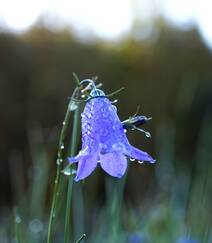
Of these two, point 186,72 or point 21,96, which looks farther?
point 186,72

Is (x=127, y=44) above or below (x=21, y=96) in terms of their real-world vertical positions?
above

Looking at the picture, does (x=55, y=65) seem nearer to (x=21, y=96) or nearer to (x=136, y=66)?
(x=21, y=96)

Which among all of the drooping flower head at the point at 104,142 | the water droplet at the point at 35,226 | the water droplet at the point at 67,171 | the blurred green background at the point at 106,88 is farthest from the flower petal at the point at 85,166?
the blurred green background at the point at 106,88

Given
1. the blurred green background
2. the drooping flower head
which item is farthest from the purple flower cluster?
the blurred green background

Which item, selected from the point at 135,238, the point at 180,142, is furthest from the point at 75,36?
the point at 135,238

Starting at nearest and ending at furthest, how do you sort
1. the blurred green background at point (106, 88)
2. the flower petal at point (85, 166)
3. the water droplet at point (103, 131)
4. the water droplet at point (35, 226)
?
the flower petal at point (85, 166) → the water droplet at point (103, 131) → the water droplet at point (35, 226) → the blurred green background at point (106, 88)

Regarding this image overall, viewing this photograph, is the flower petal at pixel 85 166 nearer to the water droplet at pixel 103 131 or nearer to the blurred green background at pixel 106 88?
the water droplet at pixel 103 131

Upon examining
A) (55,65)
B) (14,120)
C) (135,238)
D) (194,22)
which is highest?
(194,22)

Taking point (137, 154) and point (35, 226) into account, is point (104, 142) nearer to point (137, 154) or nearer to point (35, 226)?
point (137, 154)

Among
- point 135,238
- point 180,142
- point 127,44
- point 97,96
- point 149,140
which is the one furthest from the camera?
point 127,44
